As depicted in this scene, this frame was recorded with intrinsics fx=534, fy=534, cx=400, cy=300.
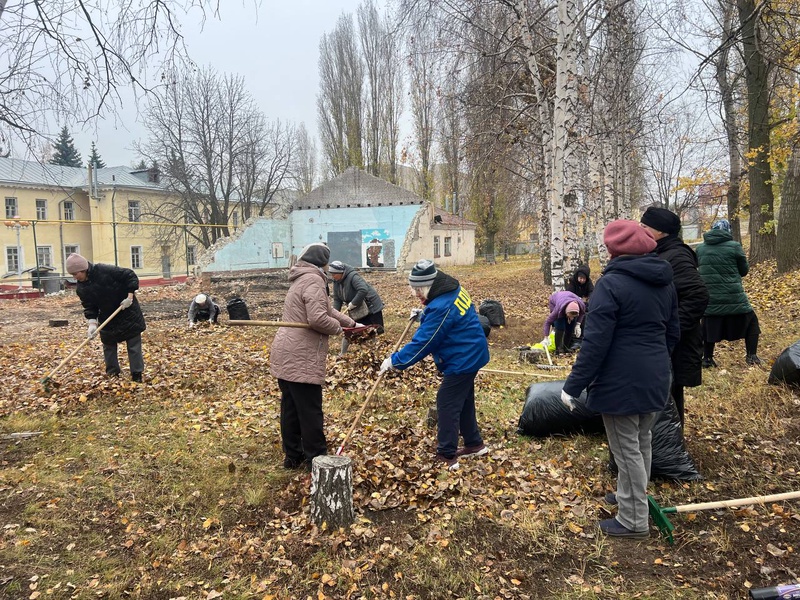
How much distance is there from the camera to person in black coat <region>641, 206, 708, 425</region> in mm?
3664

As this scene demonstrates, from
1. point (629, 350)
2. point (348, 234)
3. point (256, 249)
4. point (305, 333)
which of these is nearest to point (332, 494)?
point (305, 333)

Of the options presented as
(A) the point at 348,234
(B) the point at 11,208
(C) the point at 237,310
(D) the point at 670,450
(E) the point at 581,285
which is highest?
(B) the point at 11,208

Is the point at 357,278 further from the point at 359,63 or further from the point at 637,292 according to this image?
the point at 359,63

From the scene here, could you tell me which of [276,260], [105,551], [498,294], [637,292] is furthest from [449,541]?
[276,260]

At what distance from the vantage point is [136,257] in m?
35.9

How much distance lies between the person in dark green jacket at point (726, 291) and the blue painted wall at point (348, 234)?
72.7ft

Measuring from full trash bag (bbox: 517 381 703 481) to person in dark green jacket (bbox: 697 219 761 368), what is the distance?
7.95ft

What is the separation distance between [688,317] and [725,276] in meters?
2.74

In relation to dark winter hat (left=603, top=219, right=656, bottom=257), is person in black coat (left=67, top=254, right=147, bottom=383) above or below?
below

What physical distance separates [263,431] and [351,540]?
2259 millimetres

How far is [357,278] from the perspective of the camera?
7883mm

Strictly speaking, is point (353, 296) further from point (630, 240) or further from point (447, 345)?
point (630, 240)

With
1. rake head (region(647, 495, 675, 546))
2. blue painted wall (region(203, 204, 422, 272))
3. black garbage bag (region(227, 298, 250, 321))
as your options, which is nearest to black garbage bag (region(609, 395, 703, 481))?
rake head (region(647, 495, 675, 546))

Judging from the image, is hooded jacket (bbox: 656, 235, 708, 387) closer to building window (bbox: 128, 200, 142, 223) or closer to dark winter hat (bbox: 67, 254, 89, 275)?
dark winter hat (bbox: 67, 254, 89, 275)
